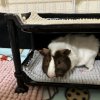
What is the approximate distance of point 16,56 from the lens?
1.11 meters

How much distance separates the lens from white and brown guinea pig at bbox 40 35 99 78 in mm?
1098

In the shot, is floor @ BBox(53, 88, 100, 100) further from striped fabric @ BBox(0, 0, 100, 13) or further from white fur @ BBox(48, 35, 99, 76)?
striped fabric @ BBox(0, 0, 100, 13)

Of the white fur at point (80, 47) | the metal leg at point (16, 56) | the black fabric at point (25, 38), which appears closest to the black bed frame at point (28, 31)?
the metal leg at point (16, 56)

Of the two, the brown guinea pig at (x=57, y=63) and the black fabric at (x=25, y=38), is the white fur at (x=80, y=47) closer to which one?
the brown guinea pig at (x=57, y=63)

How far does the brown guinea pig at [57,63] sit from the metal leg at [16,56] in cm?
14

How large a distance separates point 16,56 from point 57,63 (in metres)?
0.22

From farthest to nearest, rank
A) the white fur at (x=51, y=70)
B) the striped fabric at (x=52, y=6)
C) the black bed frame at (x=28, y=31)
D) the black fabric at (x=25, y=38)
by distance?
1. the black fabric at (x=25, y=38)
2. the striped fabric at (x=52, y=6)
3. the white fur at (x=51, y=70)
4. the black bed frame at (x=28, y=31)

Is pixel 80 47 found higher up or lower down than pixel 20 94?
higher up

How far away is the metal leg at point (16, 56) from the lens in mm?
1040

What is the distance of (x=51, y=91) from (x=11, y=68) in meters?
0.42

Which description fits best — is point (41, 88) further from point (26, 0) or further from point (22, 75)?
point (26, 0)

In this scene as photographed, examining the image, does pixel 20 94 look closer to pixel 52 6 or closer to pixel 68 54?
pixel 68 54

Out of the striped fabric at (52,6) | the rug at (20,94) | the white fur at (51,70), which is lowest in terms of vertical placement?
the rug at (20,94)

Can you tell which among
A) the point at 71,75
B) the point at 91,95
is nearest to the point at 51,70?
the point at 71,75
